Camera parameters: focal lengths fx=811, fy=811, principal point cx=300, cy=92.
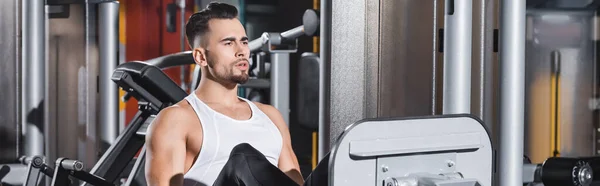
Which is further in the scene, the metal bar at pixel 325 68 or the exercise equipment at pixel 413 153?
the metal bar at pixel 325 68

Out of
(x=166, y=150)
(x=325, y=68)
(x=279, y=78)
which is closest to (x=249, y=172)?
(x=166, y=150)

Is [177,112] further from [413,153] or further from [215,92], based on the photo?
[413,153]

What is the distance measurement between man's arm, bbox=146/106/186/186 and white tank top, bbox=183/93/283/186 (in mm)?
68

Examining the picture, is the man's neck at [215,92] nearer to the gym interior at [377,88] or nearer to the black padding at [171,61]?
the gym interior at [377,88]

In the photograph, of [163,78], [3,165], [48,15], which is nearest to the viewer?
[163,78]

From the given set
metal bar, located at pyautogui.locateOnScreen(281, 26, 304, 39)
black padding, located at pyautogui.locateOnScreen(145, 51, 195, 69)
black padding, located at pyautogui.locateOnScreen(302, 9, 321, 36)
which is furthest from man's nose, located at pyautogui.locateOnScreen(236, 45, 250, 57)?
metal bar, located at pyautogui.locateOnScreen(281, 26, 304, 39)

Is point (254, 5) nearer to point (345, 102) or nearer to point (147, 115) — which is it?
point (147, 115)

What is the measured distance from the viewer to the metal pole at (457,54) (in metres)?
2.63

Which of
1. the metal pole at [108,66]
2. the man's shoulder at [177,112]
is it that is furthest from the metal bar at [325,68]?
the metal pole at [108,66]

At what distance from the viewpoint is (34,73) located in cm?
348

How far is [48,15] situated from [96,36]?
240 millimetres

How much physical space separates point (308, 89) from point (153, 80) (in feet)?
2.76

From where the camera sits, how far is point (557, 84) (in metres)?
4.28

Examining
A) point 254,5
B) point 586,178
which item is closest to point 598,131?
point 586,178
